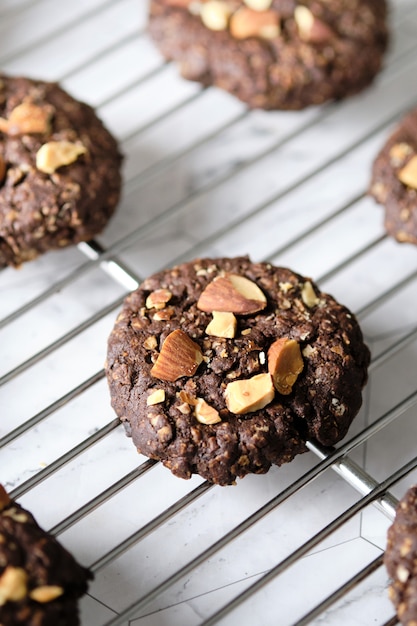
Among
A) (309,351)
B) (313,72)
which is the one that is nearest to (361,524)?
(309,351)

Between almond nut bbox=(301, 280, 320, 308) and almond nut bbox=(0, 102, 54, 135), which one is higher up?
almond nut bbox=(0, 102, 54, 135)

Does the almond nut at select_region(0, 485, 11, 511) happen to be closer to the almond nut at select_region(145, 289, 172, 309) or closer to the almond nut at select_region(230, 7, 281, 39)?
the almond nut at select_region(145, 289, 172, 309)

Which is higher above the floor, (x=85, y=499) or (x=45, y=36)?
(x=45, y=36)

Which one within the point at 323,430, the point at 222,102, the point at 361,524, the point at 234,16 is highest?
the point at 234,16

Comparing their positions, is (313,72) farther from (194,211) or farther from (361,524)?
(361,524)

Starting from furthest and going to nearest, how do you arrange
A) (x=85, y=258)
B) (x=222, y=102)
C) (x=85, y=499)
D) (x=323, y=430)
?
1. (x=222, y=102)
2. (x=85, y=258)
3. (x=85, y=499)
4. (x=323, y=430)

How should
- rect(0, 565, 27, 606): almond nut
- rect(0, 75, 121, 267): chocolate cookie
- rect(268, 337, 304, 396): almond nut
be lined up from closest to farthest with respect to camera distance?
→ rect(0, 565, 27, 606): almond nut, rect(268, 337, 304, 396): almond nut, rect(0, 75, 121, 267): chocolate cookie

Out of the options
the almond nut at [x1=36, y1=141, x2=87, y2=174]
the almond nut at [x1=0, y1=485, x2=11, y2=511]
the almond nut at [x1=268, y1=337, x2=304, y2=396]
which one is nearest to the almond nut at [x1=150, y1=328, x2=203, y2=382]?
the almond nut at [x1=268, y1=337, x2=304, y2=396]
